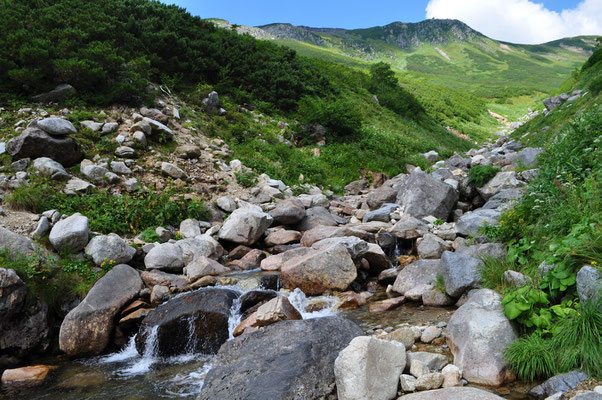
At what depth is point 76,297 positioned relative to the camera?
7766 mm

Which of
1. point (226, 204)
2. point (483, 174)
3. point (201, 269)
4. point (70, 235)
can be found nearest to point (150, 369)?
point (201, 269)

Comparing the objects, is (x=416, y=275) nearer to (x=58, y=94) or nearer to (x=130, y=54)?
(x=58, y=94)

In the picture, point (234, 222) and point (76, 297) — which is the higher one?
point (234, 222)

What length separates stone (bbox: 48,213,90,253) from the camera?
8.40 metres

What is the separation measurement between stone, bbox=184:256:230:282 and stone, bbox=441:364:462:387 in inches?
242

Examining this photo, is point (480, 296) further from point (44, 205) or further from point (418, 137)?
point (418, 137)

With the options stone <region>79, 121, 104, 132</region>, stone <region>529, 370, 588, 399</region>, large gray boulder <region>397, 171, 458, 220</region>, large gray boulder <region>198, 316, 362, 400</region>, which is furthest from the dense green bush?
stone <region>529, 370, 588, 399</region>

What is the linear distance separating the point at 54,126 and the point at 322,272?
30.9ft

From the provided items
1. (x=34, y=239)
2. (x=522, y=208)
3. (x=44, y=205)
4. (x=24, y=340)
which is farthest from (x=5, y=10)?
(x=522, y=208)

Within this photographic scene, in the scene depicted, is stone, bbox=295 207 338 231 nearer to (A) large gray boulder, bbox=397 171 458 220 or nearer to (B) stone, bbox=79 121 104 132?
(A) large gray boulder, bbox=397 171 458 220

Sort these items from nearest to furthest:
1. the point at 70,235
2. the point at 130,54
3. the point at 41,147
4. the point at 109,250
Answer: the point at 70,235
the point at 109,250
the point at 41,147
the point at 130,54

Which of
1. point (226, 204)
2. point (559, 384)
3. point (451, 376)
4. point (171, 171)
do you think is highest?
point (171, 171)

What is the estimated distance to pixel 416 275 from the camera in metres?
7.93

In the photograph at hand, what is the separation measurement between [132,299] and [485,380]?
6.75 metres
